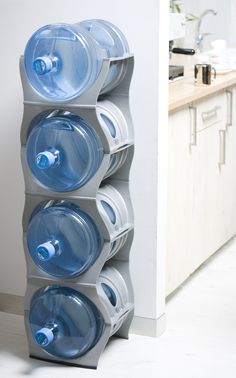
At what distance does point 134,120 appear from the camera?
11.6ft

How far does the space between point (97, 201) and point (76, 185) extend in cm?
10

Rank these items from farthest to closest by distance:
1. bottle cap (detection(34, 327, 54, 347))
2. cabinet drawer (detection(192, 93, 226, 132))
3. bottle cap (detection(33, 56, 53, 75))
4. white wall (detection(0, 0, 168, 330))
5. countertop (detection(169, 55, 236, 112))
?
cabinet drawer (detection(192, 93, 226, 132))
countertop (detection(169, 55, 236, 112))
white wall (detection(0, 0, 168, 330))
bottle cap (detection(34, 327, 54, 347))
bottle cap (detection(33, 56, 53, 75))

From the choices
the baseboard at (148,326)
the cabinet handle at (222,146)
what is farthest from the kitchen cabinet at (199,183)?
the baseboard at (148,326)

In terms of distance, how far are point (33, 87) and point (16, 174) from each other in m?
0.64

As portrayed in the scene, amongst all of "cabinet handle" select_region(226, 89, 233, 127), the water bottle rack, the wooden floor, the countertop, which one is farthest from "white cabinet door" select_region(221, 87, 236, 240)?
the water bottle rack

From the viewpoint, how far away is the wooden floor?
3355mm

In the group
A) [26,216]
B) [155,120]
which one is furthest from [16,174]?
[155,120]

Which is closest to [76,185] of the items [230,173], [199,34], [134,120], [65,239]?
[65,239]

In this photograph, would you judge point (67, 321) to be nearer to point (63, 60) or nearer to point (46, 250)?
point (46, 250)

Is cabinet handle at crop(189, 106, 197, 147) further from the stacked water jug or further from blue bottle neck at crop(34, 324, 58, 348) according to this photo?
blue bottle neck at crop(34, 324, 58, 348)

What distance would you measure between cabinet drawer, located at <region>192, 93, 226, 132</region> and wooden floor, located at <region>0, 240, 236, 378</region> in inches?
33.0

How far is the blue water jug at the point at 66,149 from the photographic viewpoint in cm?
319

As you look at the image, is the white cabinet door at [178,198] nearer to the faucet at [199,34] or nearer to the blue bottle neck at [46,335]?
the blue bottle neck at [46,335]

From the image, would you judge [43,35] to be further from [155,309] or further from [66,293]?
[155,309]
